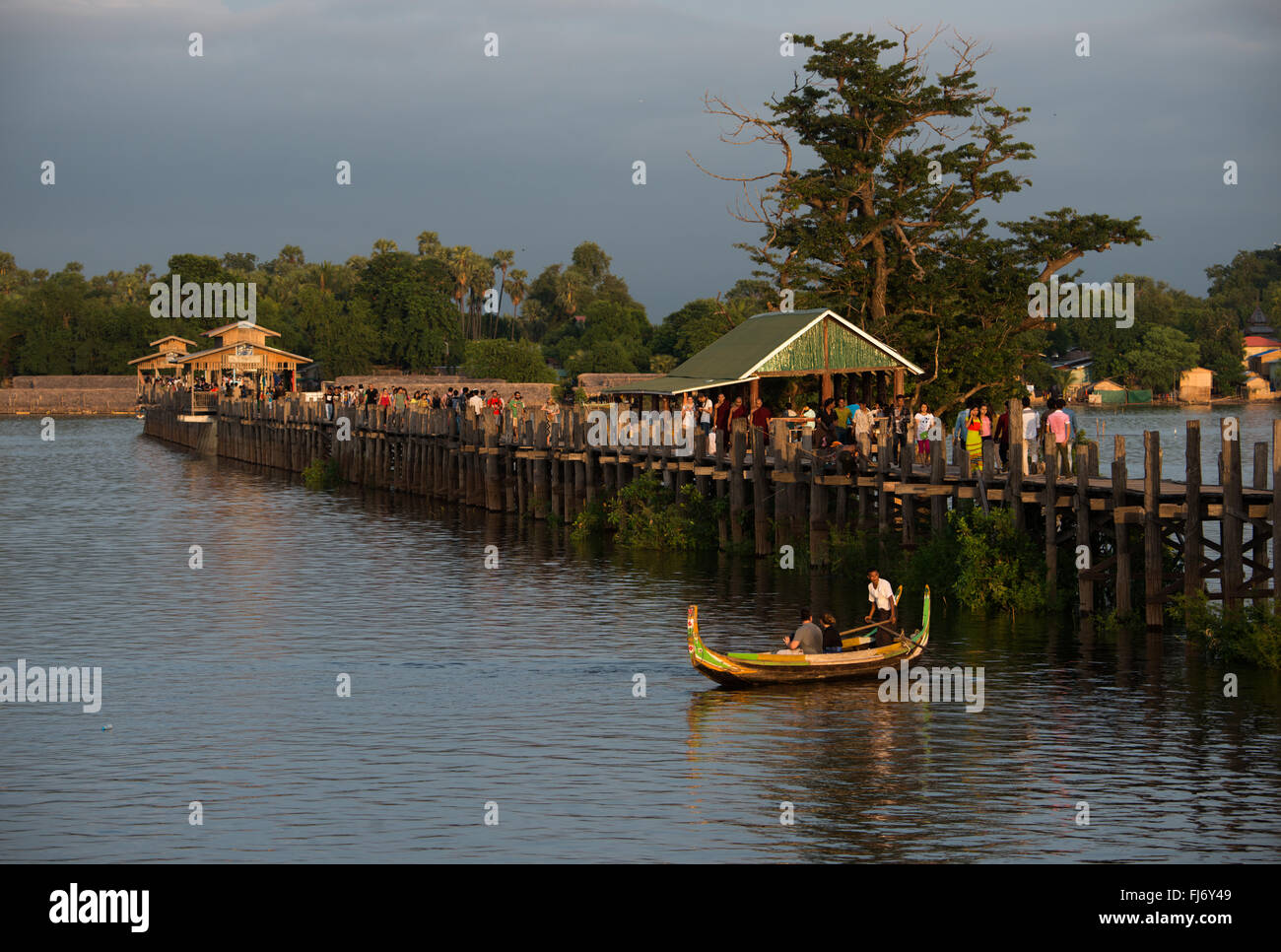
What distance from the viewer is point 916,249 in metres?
52.0

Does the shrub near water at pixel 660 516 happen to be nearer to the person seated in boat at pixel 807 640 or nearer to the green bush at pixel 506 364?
the person seated in boat at pixel 807 640

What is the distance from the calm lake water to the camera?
16.5m

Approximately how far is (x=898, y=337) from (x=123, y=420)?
110 m

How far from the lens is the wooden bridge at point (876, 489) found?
23359 millimetres

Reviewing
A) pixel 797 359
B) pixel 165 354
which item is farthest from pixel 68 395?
pixel 797 359

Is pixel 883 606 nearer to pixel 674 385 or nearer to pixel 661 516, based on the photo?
pixel 661 516

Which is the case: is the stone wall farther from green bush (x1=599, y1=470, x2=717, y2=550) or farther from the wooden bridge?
green bush (x1=599, y1=470, x2=717, y2=550)

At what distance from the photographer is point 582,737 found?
68.2 ft

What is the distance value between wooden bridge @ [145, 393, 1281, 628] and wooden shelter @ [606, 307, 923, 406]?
2984 millimetres

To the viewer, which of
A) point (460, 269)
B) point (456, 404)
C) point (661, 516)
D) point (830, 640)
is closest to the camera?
point (830, 640)

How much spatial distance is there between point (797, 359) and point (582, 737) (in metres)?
21.6

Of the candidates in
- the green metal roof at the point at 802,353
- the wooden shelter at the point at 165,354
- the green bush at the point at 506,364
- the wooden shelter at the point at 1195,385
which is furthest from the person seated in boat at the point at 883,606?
the wooden shelter at the point at 1195,385
